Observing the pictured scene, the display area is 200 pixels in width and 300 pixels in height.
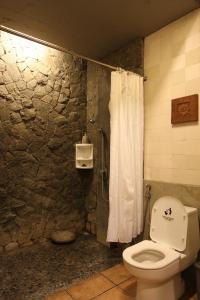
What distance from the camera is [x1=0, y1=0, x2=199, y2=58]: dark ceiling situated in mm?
2045

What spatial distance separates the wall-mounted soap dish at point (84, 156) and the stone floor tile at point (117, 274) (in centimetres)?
135

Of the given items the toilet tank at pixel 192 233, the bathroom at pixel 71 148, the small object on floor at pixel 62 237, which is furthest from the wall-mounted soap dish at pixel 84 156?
A: the toilet tank at pixel 192 233

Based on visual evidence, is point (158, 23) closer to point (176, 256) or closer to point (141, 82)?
point (141, 82)

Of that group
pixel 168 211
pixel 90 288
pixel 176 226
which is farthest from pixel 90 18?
pixel 90 288

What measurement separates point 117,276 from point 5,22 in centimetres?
275

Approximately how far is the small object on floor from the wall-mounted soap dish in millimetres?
911

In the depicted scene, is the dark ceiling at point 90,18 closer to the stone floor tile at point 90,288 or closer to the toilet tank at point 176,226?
the toilet tank at point 176,226

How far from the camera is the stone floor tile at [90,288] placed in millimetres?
2018

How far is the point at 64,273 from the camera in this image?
7.75 ft

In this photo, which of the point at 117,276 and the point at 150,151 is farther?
the point at 150,151

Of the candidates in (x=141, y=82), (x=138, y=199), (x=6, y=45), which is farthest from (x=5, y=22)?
(x=138, y=199)

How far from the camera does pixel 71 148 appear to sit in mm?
3324

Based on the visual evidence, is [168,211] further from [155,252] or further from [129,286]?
[129,286]

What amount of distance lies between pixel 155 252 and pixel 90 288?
0.68m
